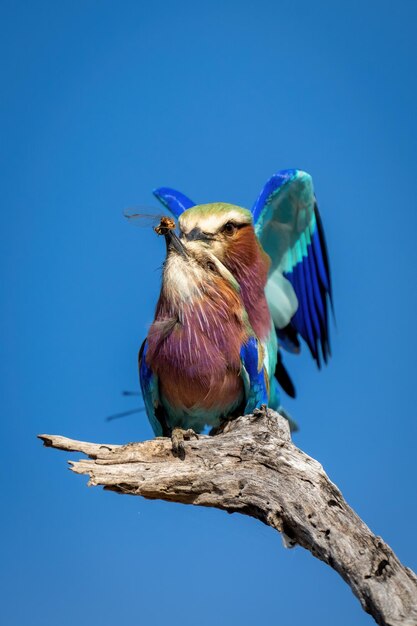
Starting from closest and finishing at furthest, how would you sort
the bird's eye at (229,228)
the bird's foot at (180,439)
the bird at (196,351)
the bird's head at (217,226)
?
the bird's foot at (180,439) < the bird at (196,351) < the bird's head at (217,226) < the bird's eye at (229,228)

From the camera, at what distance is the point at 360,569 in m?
3.71

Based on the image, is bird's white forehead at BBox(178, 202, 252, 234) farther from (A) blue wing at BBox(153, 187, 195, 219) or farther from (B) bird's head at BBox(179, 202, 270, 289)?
(A) blue wing at BBox(153, 187, 195, 219)

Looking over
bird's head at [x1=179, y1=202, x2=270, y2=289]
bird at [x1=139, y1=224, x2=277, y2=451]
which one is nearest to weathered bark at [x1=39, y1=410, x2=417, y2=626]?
bird at [x1=139, y1=224, x2=277, y2=451]

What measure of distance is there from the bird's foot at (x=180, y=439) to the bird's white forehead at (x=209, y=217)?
1.40 m

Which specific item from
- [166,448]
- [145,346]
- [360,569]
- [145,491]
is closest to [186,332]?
[145,346]

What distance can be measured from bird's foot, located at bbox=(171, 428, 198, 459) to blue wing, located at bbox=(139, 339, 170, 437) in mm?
456

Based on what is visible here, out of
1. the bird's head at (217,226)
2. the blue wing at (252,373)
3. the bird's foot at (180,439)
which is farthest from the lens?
the bird's head at (217,226)

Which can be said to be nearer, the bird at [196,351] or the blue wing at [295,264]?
the bird at [196,351]

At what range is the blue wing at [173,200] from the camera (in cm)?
717

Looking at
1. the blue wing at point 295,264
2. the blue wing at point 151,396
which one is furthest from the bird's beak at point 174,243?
the blue wing at point 295,264

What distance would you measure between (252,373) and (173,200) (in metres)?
2.57

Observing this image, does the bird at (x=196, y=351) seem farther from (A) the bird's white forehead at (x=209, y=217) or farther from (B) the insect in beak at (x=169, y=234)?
(A) the bird's white forehead at (x=209, y=217)

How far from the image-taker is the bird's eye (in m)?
5.62

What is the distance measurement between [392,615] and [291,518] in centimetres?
71
